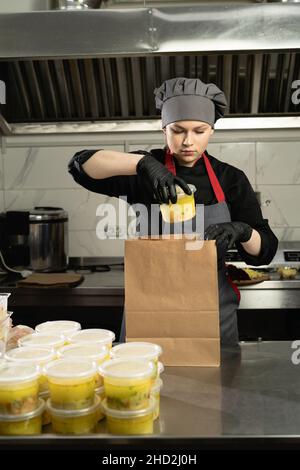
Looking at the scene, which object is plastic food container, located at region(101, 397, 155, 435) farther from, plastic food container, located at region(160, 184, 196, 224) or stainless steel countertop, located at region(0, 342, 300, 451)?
plastic food container, located at region(160, 184, 196, 224)

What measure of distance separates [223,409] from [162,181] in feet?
2.17

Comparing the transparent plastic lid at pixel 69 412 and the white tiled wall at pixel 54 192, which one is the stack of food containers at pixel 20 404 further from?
the white tiled wall at pixel 54 192

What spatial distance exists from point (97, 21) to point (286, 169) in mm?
1500

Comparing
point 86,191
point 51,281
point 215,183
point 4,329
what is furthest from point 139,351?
point 86,191

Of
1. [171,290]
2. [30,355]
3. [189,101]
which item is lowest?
[30,355]

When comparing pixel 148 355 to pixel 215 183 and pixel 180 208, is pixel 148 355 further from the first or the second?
pixel 215 183

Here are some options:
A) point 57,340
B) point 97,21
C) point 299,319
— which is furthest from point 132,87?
point 57,340

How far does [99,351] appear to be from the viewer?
118cm

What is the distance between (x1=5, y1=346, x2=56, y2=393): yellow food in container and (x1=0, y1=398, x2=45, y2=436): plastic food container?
0.09 meters

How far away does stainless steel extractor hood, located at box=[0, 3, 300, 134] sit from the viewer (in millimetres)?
2604

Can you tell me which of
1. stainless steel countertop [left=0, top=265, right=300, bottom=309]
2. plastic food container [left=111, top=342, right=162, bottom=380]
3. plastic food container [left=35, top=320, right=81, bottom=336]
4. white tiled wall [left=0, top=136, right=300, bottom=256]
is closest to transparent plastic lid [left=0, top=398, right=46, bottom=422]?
plastic food container [left=111, top=342, right=162, bottom=380]

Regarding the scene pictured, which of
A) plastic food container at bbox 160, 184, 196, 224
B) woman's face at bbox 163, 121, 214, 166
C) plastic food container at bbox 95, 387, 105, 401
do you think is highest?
woman's face at bbox 163, 121, 214, 166

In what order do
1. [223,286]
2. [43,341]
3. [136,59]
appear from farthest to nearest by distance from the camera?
[136,59]
[223,286]
[43,341]

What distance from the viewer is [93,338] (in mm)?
1286
